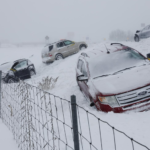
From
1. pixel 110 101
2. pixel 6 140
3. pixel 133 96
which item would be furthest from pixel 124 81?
pixel 6 140

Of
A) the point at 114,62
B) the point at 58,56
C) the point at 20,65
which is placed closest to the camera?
the point at 114,62

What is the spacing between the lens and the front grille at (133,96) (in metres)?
3.71

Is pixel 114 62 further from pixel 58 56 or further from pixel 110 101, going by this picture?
pixel 58 56

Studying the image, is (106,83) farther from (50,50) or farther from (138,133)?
(50,50)

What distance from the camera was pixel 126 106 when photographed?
12.1ft

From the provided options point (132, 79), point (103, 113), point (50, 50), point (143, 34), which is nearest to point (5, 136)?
point (103, 113)

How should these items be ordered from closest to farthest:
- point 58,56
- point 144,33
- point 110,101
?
point 110,101
point 144,33
point 58,56

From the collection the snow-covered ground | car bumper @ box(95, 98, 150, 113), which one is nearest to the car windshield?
car bumper @ box(95, 98, 150, 113)

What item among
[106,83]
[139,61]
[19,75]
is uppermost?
[139,61]

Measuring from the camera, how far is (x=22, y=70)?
12031 mm

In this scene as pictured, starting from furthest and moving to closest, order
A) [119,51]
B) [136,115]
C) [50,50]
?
[50,50] < [119,51] < [136,115]

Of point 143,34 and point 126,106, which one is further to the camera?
point 143,34

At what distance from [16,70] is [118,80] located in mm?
9083

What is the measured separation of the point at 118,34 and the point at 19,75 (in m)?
119
